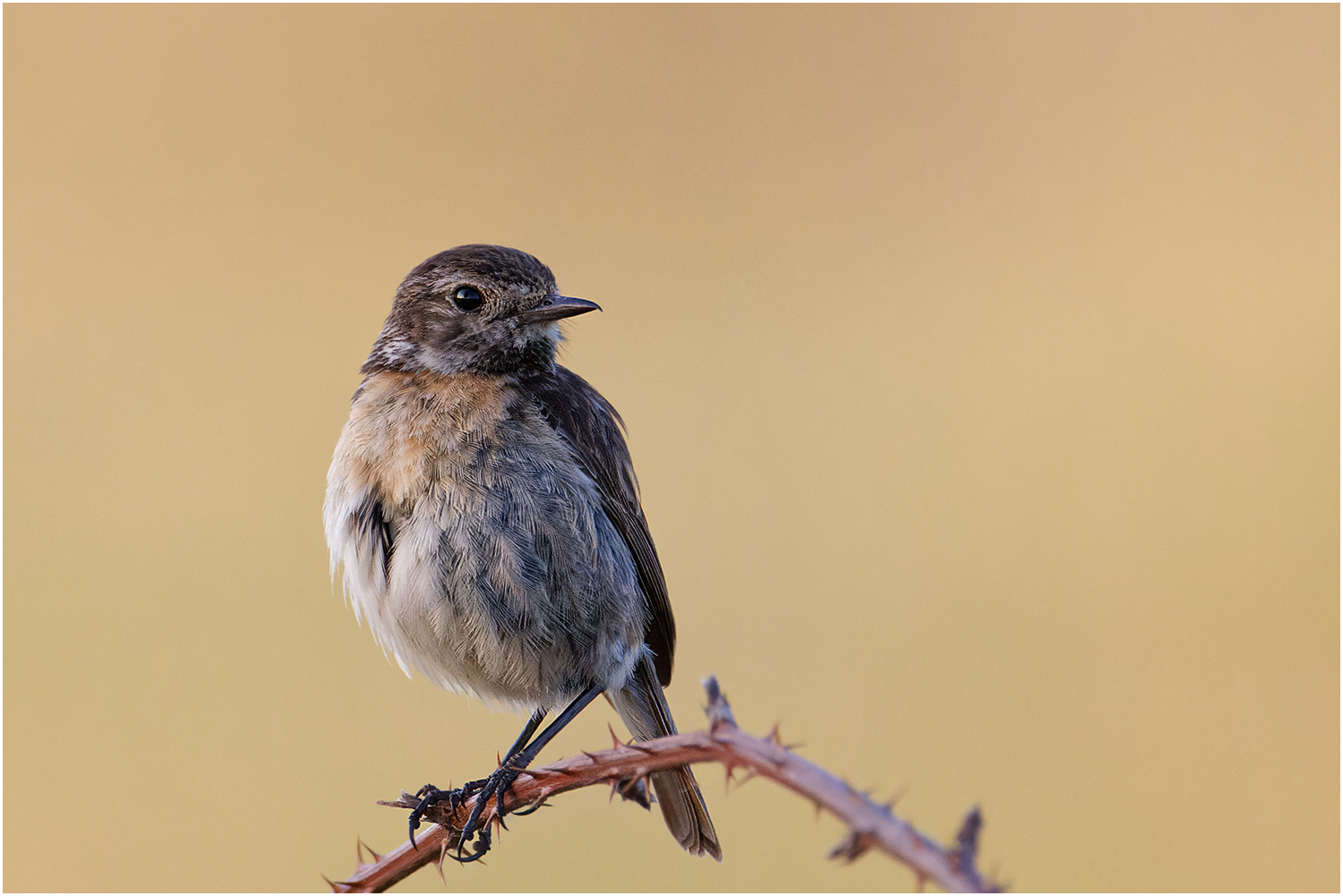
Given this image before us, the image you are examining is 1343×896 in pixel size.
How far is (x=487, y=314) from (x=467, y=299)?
10 centimetres

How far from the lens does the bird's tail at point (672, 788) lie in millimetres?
4316

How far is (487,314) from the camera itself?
4.33 m

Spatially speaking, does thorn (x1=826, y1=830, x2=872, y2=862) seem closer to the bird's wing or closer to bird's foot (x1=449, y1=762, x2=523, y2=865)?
bird's foot (x1=449, y1=762, x2=523, y2=865)

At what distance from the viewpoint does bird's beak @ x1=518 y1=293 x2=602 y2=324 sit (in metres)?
4.14

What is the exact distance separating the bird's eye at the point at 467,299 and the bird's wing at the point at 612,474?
346 mm

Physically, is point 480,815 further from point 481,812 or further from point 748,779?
point 748,779

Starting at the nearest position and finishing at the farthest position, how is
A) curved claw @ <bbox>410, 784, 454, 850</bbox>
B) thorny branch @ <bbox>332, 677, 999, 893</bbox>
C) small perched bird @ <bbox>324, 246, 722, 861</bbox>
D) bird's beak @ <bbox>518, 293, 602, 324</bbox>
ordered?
thorny branch @ <bbox>332, 677, 999, 893</bbox>, curved claw @ <bbox>410, 784, 454, 850</bbox>, small perched bird @ <bbox>324, 246, 722, 861</bbox>, bird's beak @ <bbox>518, 293, 602, 324</bbox>

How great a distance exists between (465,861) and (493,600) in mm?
873

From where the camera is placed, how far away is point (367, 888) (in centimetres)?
239

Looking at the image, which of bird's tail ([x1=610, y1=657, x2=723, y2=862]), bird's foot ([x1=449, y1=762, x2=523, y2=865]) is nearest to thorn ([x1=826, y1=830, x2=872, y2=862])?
bird's foot ([x1=449, y1=762, x2=523, y2=865])

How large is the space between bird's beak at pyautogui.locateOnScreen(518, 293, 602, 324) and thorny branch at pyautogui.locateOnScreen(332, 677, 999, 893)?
1864 mm

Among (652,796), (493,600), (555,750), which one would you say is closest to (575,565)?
(493,600)

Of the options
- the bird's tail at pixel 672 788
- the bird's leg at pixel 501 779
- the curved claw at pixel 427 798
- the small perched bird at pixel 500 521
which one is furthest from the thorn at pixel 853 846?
the bird's tail at pixel 672 788

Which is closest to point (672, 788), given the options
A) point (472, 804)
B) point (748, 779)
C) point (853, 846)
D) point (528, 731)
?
point (528, 731)
